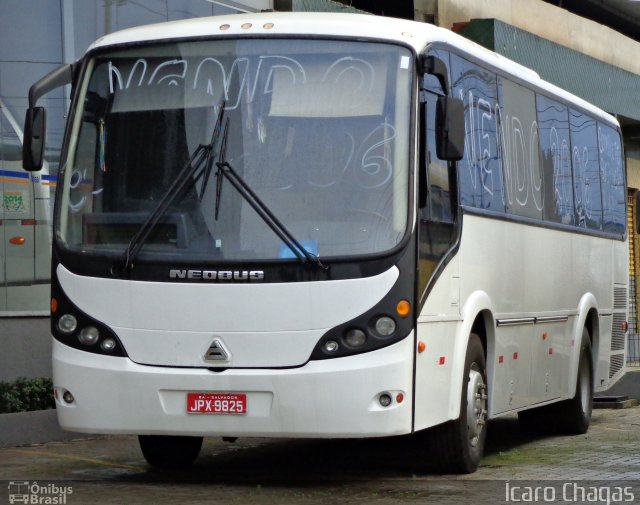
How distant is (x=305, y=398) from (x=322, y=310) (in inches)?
21.5

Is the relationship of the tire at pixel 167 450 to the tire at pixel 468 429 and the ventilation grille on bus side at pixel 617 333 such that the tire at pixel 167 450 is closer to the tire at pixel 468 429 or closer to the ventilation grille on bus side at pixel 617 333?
the tire at pixel 468 429

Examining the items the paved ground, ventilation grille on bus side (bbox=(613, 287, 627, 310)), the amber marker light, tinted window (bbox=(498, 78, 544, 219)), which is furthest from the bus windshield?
ventilation grille on bus side (bbox=(613, 287, 627, 310))

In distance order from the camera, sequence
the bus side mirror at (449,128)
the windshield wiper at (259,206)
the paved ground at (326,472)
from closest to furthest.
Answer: the windshield wiper at (259,206)
the paved ground at (326,472)
the bus side mirror at (449,128)

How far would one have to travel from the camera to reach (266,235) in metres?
9.22

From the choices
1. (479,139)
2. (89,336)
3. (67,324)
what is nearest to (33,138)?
(67,324)

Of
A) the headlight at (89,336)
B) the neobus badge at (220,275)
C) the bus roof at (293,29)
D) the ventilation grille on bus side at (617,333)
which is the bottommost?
the ventilation grille on bus side at (617,333)

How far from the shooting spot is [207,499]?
29.6 feet

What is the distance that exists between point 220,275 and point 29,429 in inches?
172

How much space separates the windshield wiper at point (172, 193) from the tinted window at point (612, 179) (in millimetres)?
7293

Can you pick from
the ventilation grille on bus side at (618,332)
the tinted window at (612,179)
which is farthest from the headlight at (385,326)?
the ventilation grille on bus side at (618,332)

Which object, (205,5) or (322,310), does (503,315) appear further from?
(205,5)

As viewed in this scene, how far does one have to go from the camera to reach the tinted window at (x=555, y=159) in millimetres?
13297

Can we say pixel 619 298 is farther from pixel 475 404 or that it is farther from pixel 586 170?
pixel 475 404

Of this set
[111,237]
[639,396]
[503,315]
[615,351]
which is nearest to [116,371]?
[111,237]
